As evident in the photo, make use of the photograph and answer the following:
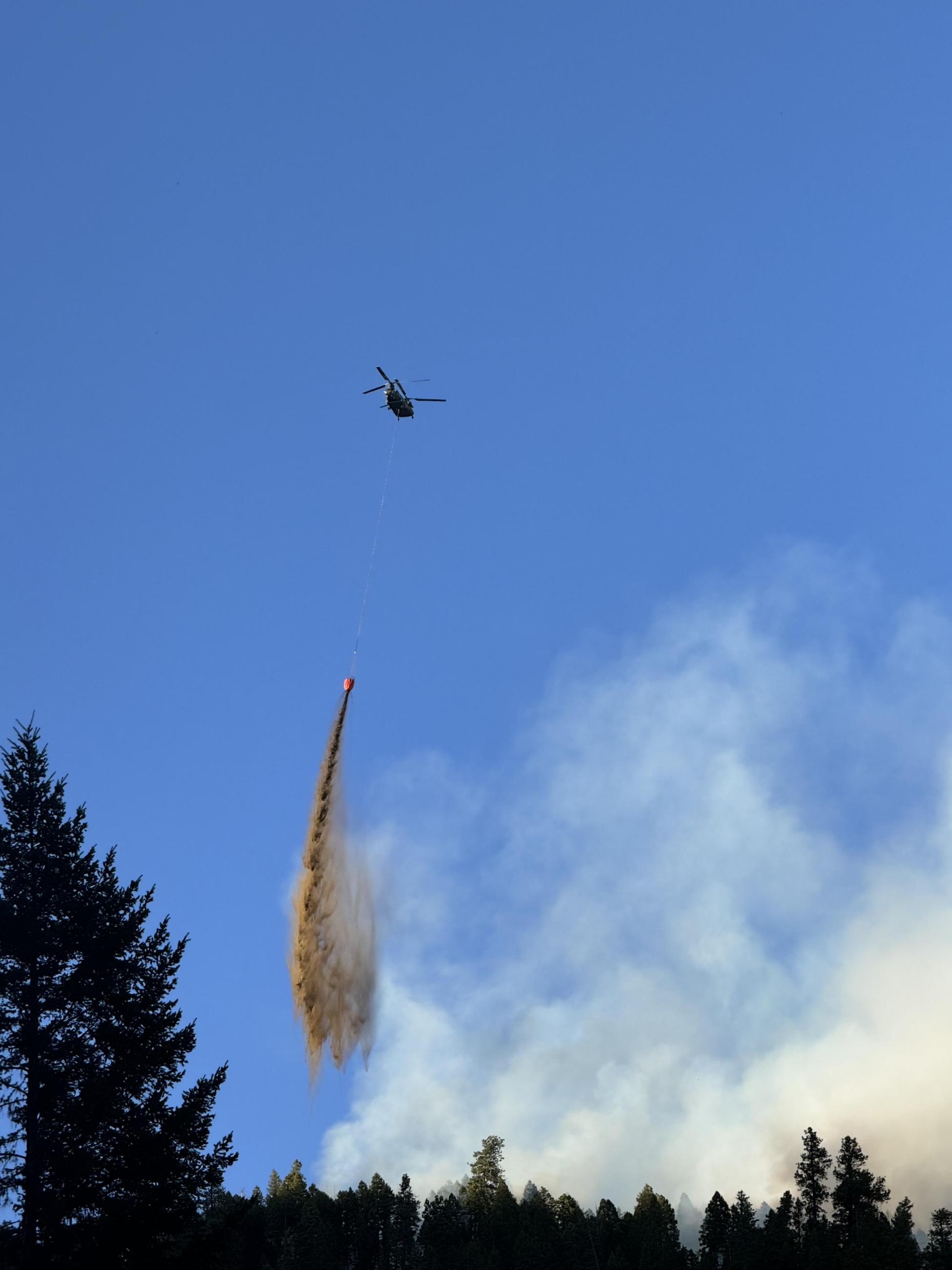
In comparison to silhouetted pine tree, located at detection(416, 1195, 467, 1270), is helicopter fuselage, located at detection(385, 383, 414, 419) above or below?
above

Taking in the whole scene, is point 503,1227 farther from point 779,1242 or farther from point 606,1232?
point 779,1242

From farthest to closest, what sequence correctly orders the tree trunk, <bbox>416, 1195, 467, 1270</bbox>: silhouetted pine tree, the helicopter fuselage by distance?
<bbox>416, 1195, 467, 1270</bbox>: silhouetted pine tree < the helicopter fuselage < the tree trunk

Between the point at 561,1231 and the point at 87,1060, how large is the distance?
95.9m

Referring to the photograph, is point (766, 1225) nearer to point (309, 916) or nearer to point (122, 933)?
point (309, 916)

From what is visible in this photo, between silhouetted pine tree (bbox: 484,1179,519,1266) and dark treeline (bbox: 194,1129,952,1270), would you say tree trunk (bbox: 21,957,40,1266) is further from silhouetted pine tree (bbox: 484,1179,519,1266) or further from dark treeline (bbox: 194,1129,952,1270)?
silhouetted pine tree (bbox: 484,1179,519,1266)

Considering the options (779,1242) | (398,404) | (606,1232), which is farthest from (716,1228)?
(398,404)

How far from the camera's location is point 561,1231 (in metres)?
125

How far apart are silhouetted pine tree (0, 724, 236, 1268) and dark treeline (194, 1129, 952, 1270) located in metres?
57.8

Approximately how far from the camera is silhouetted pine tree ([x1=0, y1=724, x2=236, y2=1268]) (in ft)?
128

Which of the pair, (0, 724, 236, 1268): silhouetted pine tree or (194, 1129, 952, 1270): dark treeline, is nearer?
(0, 724, 236, 1268): silhouetted pine tree

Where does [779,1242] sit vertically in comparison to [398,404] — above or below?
below

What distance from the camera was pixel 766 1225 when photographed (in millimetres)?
111625

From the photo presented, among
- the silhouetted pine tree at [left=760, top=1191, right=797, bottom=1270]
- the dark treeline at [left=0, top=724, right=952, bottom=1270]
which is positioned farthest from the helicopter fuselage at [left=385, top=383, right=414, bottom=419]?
the silhouetted pine tree at [left=760, top=1191, right=797, bottom=1270]

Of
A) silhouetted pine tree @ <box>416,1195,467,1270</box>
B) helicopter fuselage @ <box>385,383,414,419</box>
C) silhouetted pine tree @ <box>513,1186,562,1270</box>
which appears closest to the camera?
helicopter fuselage @ <box>385,383,414,419</box>
